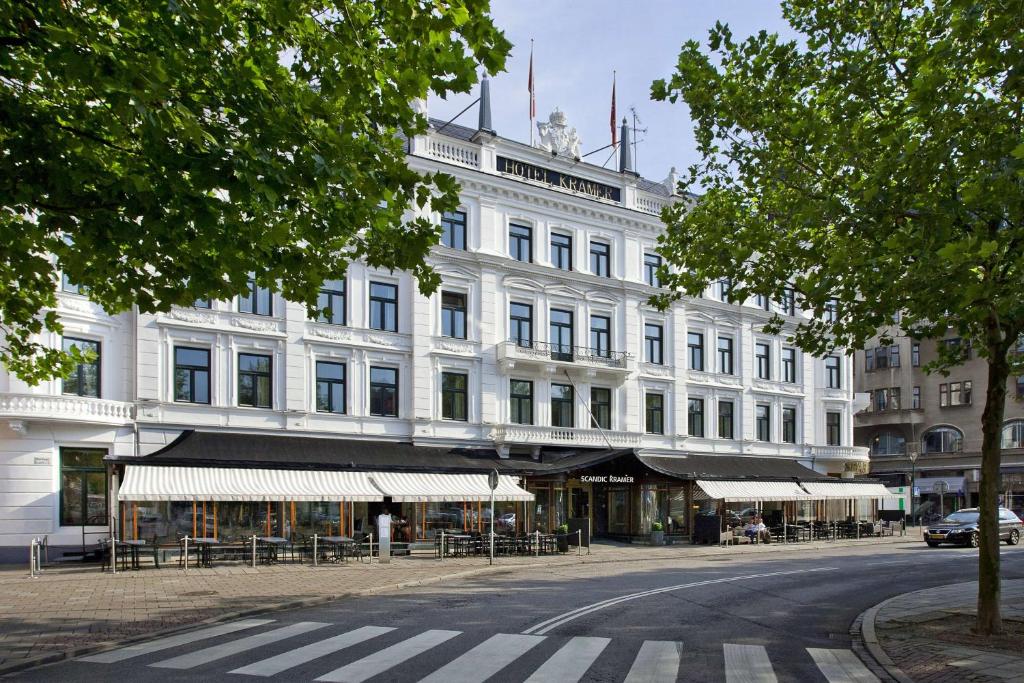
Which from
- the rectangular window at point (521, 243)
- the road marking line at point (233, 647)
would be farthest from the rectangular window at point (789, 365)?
the road marking line at point (233, 647)

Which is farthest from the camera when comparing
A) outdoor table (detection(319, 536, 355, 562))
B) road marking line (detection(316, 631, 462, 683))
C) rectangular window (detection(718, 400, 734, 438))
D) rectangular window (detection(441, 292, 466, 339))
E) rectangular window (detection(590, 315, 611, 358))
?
rectangular window (detection(718, 400, 734, 438))

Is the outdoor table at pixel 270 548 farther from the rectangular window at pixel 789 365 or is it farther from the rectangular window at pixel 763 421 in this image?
the rectangular window at pixel 789 365

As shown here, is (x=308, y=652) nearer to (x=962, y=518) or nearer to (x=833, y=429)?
(x=962, y=518)

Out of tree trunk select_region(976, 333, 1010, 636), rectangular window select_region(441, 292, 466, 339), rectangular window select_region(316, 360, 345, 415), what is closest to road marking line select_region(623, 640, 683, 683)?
tree trunk select_region(976, 333, 1010, 636)

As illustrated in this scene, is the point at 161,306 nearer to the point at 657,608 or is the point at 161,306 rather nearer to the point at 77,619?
the point at 77,619

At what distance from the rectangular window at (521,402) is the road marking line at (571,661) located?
23028mm

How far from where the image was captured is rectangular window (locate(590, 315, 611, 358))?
3784cm

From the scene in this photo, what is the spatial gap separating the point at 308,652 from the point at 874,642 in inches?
292

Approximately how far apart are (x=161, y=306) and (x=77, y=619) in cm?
638

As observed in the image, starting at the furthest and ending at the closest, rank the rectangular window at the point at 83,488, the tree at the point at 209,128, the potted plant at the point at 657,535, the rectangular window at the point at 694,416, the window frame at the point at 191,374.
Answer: the rectangular window at the point at 694,416 → the potted plant at the point at 657,535 → the window frame at the point at 191,374 → the rectangular window at the point at 83,488 → the tree at the point at 209,128

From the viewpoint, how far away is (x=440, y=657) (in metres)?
10.9

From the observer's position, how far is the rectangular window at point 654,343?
39.7 m

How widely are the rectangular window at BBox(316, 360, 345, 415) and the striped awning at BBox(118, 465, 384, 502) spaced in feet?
13.8

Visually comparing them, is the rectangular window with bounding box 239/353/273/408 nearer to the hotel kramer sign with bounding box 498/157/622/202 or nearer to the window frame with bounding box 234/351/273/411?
the window frame with bounding box 234/351/273/411
